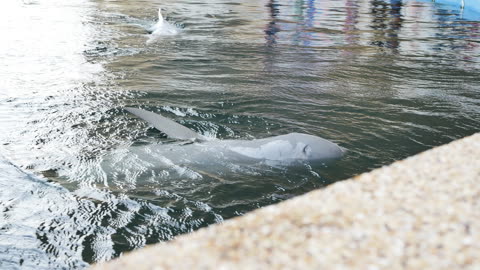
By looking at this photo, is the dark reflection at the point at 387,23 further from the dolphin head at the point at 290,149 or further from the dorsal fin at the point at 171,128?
the dorsal fin at the point at 171,128

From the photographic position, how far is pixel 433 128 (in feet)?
19.1

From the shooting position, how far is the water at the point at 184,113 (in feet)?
12.3

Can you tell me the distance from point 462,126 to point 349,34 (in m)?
7.94

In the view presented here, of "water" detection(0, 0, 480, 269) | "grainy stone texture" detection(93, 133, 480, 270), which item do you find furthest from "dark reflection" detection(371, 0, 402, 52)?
"grainy stone texture" detection(93, 133, 480, 270)

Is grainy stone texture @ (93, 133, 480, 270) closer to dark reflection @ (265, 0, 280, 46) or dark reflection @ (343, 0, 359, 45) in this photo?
dark reflection @ (265, 0, 280, 46)

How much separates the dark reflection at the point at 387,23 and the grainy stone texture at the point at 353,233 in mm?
9942

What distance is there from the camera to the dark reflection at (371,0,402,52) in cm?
1210

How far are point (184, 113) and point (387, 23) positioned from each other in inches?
469

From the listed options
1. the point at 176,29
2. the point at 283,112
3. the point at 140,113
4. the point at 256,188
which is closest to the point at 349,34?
the point at 176,29

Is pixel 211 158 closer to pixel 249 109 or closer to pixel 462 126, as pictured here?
pixel 249 109

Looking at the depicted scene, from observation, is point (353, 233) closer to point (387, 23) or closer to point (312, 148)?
point (312, 148)

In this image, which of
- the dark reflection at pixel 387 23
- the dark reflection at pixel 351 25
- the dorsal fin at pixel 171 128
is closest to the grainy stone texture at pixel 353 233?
the dorsal fin at pixel 171 128

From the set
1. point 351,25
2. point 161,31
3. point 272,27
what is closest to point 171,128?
point 161,31

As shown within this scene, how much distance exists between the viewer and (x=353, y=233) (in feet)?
5.13
